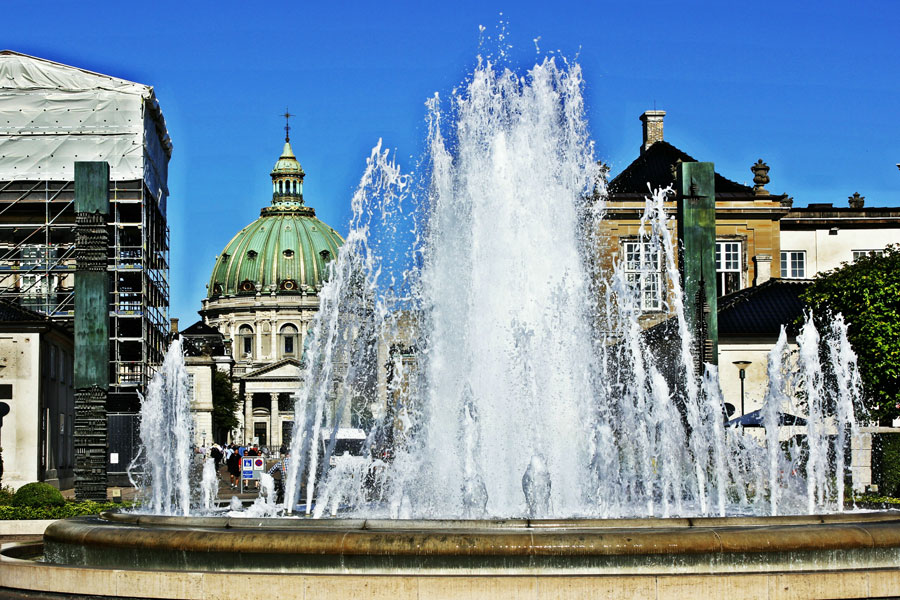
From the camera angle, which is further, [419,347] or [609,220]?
[609,220]

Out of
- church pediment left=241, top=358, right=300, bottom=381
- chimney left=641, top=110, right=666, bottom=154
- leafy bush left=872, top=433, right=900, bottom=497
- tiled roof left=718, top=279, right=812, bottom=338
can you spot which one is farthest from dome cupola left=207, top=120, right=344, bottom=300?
leafy bush left=872, top=433, right=900, bottom=497

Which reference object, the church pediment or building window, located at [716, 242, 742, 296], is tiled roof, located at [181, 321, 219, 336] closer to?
the church pediment

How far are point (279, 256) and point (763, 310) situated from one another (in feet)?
490

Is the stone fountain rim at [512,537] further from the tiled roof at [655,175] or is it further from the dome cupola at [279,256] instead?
the dome cupola at [279,256]

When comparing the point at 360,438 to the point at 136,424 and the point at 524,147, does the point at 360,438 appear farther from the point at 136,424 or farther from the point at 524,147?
the point at 524,147

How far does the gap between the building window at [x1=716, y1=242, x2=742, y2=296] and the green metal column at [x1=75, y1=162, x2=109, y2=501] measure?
41444 mm

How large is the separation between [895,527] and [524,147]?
1063cm

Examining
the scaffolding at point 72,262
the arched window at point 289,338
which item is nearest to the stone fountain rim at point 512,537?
the scaffolding at point 72,262

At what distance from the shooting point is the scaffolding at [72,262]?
54.1 m

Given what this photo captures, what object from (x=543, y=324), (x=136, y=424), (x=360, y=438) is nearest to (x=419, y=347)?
(x=543, y=324)

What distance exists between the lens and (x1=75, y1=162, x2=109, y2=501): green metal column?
19516mm

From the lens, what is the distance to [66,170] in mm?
55875

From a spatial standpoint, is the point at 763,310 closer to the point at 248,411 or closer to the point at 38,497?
the point at 38,497

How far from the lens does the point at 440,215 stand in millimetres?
20703
